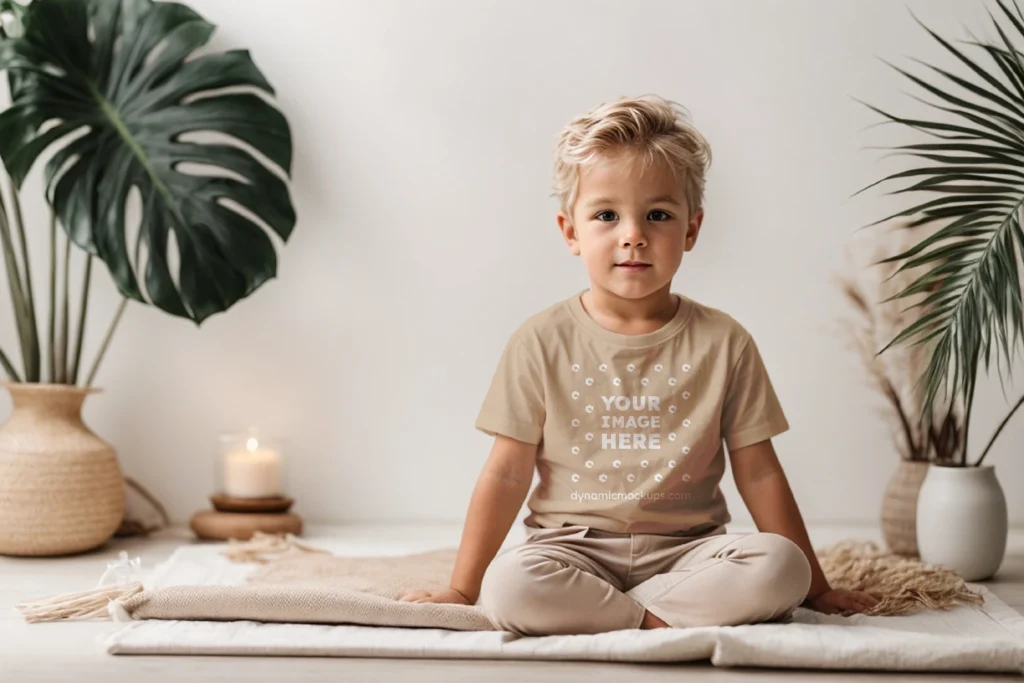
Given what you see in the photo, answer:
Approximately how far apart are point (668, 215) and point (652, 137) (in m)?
0.11

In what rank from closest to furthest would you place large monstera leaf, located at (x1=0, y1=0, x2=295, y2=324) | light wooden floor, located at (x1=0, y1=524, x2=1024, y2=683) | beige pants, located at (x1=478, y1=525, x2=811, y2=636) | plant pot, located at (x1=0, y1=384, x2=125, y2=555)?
1. light wooden floor, located at (x1=0, y1=524, x2=1024, y2=683)
2. beige pants, located at (x1=478, y1=525, x2=811, y2=636)
3. plant pot, located at (x1=0, y1=384, x2=125, y2=555)
4. large monstera leaf, located at (x1=0, y1=0, x2=295, y2=324)

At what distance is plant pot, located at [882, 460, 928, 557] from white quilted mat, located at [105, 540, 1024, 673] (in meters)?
0.53

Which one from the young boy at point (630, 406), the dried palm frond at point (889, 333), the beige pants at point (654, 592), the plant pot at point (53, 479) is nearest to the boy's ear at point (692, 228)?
the young boy at point (630, 406)

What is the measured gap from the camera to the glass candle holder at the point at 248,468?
2203mm

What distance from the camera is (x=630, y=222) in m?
1.52

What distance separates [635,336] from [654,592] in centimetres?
35

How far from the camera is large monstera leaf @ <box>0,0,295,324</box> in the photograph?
2102 millimetres

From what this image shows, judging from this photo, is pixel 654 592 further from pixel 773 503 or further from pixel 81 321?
pixel 81 321

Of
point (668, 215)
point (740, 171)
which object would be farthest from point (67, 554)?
point (740, 171)

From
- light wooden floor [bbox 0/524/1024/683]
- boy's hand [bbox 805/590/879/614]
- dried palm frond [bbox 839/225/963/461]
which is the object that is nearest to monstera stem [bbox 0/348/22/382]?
light wooden floor [bbox 0/524/1024/683]

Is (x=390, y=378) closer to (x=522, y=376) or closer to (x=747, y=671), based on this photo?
(x=522, y=376)

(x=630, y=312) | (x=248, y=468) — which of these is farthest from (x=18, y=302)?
(x=630, y=312)

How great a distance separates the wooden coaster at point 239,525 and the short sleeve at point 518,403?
29.1 inches

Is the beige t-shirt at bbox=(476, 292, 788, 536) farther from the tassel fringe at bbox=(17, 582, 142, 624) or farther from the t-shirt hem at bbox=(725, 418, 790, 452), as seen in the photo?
the tassel fringe at bbox=(17, 582, 142, 624)
